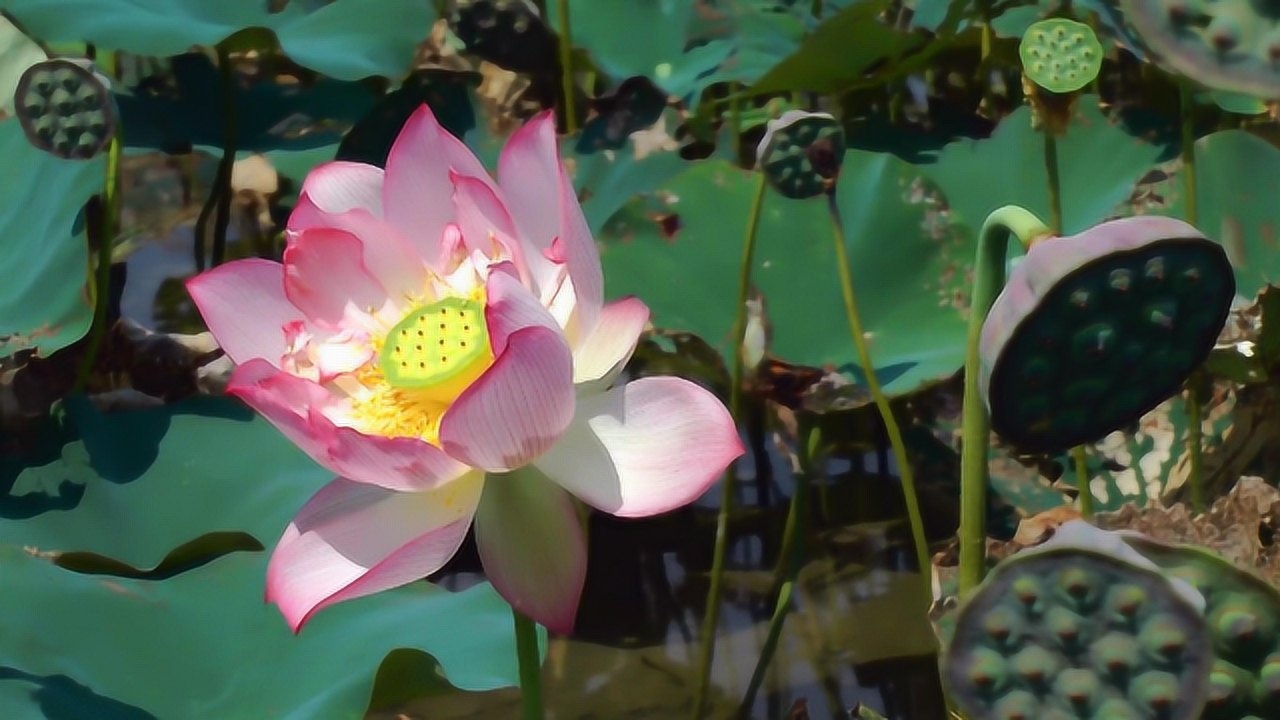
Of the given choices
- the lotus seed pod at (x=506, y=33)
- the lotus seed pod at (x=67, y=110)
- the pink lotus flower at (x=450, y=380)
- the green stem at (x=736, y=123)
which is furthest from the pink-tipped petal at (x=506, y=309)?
the lotus seed pod at (x=506, y=33)

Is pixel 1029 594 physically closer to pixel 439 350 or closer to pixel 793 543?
pixel 439 350

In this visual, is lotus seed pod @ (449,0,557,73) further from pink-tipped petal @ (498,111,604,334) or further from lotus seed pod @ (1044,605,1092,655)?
lotus seed pod @ (1044,605,1092,655)

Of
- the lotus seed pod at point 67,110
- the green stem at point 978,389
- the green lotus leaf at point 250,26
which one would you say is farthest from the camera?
the green lotus leaf at point 250,26

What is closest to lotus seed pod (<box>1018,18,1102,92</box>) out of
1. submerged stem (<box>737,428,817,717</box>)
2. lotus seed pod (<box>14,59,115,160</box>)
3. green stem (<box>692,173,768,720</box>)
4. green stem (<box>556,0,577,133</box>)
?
green stem (<box>692,173,768,720</box>)

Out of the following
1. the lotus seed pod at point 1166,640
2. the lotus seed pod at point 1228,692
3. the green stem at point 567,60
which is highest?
the lotus seed pod at point 1166,640

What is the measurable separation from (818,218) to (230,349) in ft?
2.31

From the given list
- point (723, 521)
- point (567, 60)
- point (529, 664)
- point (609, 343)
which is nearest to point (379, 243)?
point (609, 343)

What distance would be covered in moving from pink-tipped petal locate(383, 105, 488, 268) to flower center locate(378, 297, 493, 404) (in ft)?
0.14

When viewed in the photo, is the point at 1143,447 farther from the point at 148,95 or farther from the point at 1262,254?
the point at 148,95

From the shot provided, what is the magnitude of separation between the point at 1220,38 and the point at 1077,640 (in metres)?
0.22

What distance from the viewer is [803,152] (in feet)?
3.10

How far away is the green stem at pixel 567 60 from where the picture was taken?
1.57m

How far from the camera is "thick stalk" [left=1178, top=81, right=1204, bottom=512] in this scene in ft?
3.20

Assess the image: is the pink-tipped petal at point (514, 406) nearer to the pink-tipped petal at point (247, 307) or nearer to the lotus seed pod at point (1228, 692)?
the pink-tipped petal at point (247, 307)
